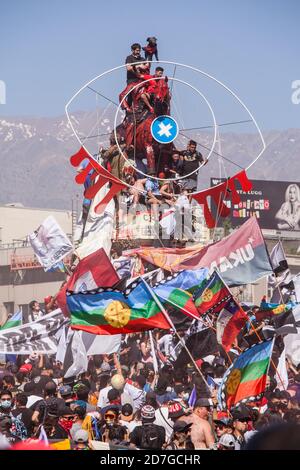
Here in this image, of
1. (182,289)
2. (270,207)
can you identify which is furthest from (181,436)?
(270,207)

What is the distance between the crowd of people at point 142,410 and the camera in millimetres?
11391

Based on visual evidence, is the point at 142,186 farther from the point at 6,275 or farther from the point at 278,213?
the point at 278,213

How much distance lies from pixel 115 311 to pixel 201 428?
524cm

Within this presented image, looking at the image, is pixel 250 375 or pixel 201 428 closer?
pixel 201 428

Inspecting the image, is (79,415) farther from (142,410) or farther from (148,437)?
(148,437)

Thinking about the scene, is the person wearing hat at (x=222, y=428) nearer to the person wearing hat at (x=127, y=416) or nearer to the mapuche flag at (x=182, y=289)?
the person wearing hat at (x=127, y=416)

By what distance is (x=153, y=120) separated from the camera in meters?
25.4

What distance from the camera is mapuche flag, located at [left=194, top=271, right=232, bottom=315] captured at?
17562mm

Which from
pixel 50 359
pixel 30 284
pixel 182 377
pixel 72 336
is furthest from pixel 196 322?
pixel 30 284

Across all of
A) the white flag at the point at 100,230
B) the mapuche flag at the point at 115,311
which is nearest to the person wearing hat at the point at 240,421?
the mapuche flag at the point at 115,311

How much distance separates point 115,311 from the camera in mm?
16719

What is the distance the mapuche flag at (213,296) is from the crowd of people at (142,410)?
0.90 m

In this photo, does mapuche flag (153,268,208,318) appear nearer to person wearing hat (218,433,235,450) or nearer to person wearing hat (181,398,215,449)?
person wearing hat (181,398,215,449)

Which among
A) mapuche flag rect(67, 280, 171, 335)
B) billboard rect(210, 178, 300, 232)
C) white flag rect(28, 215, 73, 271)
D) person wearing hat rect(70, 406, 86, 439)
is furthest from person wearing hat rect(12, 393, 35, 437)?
billboard rect(210, 178, 300, 232)
